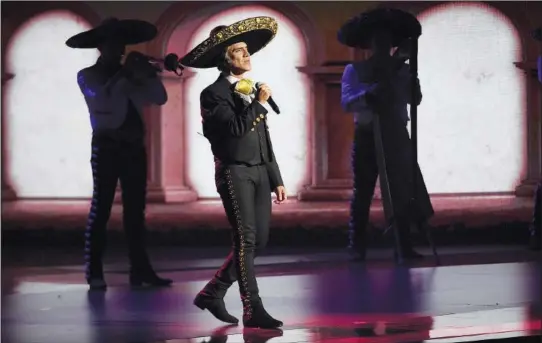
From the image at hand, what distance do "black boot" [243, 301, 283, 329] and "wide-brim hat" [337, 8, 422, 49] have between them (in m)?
1.52

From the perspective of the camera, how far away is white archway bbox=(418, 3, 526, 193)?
5176 millimetres

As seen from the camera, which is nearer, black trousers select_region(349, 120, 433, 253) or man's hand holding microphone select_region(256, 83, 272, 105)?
man's hand holding microphone select_region(256, 83, 272, 105)

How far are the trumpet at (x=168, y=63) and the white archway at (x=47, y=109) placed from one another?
12.1 inches

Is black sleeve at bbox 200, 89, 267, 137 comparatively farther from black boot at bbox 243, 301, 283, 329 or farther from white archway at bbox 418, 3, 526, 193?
white archway at bbox 418, 3, 526, 193

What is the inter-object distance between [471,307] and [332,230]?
84 cm

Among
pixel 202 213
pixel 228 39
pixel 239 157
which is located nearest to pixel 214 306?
pixel 202 213

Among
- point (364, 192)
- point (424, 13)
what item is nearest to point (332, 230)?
point (364, 192)

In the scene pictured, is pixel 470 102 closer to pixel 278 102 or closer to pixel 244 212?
pixel 278 102

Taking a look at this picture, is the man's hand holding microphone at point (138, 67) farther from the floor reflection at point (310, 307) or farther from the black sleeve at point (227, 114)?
the floor reflection at point (310, 307)

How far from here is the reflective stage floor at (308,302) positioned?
453 cm

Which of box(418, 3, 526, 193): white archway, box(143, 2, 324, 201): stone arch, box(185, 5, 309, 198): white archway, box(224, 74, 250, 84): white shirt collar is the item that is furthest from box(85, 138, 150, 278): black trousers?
box(418, 3, 526, 193): white archway

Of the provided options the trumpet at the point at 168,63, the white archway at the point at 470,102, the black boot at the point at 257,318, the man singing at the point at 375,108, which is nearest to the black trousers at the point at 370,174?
the man singing at the point at 375,108

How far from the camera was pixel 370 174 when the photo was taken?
200 inches

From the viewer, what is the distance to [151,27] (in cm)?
488
